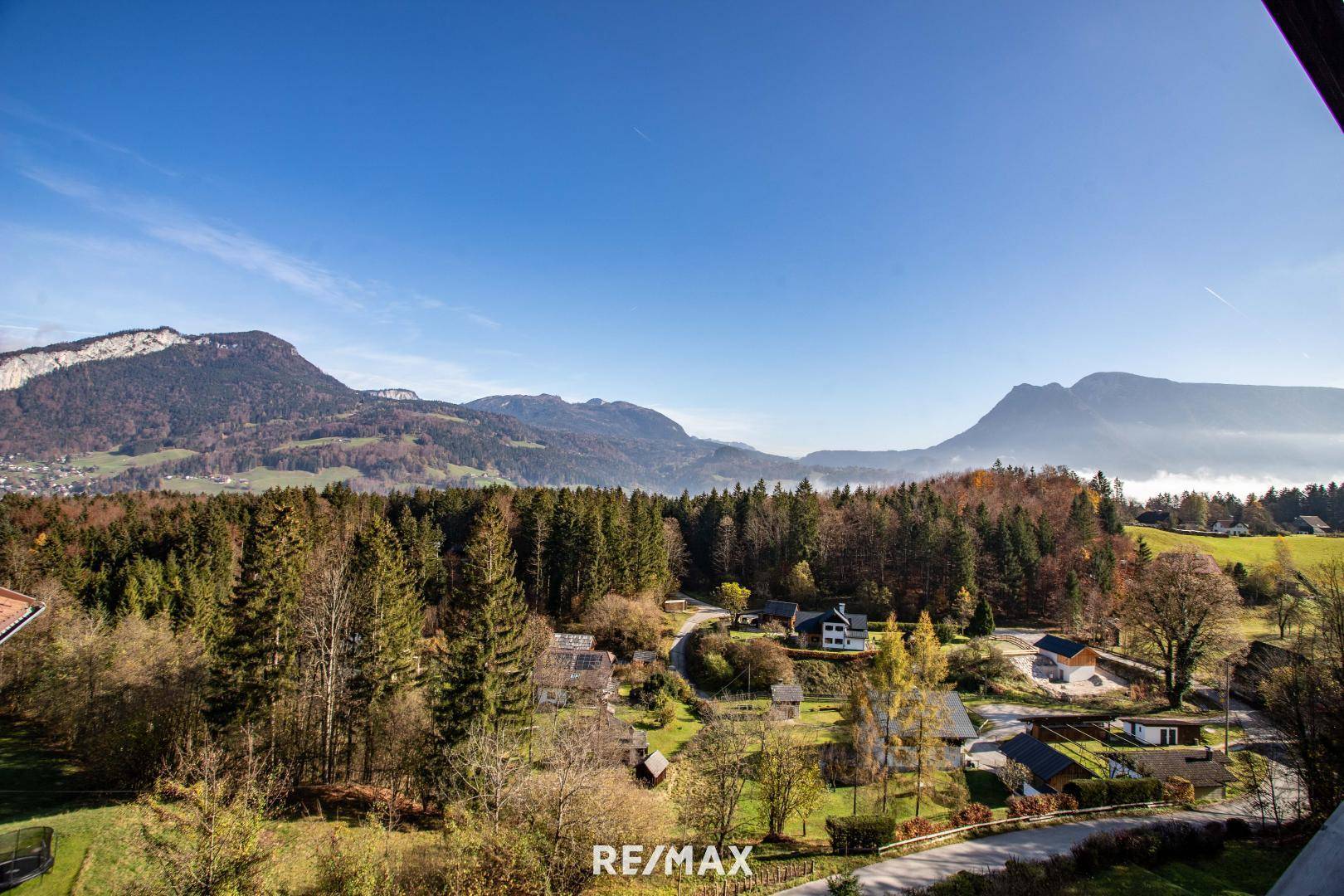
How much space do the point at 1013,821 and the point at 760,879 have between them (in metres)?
12.1

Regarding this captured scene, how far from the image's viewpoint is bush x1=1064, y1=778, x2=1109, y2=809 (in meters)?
25.5

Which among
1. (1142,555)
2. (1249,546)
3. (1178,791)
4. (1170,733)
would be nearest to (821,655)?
(1170,733)

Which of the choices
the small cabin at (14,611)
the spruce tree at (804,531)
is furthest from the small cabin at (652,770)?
the spruce tree at (804,531)

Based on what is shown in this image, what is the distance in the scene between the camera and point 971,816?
23.8m

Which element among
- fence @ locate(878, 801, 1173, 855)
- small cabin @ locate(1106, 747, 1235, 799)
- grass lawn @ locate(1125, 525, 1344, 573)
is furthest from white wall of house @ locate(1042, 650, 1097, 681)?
grass lawn @ locate(1125, 525, 1344, 573)

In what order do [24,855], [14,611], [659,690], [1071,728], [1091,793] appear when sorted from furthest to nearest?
[659,690], [1071,728], [1091,793], [24,855], [14,611]

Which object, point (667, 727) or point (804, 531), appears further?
point (804, 531)

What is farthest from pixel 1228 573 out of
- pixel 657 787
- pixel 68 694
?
pixel 68 694

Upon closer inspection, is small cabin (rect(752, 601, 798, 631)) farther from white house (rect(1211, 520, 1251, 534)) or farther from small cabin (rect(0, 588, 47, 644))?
white house (rect(1211, 520, 1251, 534))

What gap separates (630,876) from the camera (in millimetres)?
18078

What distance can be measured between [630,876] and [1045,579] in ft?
197

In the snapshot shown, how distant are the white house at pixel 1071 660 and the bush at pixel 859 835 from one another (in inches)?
1341

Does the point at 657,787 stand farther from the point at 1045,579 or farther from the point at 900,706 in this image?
the point at 1045,579

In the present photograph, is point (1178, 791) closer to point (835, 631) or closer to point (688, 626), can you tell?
point (835, 631)
